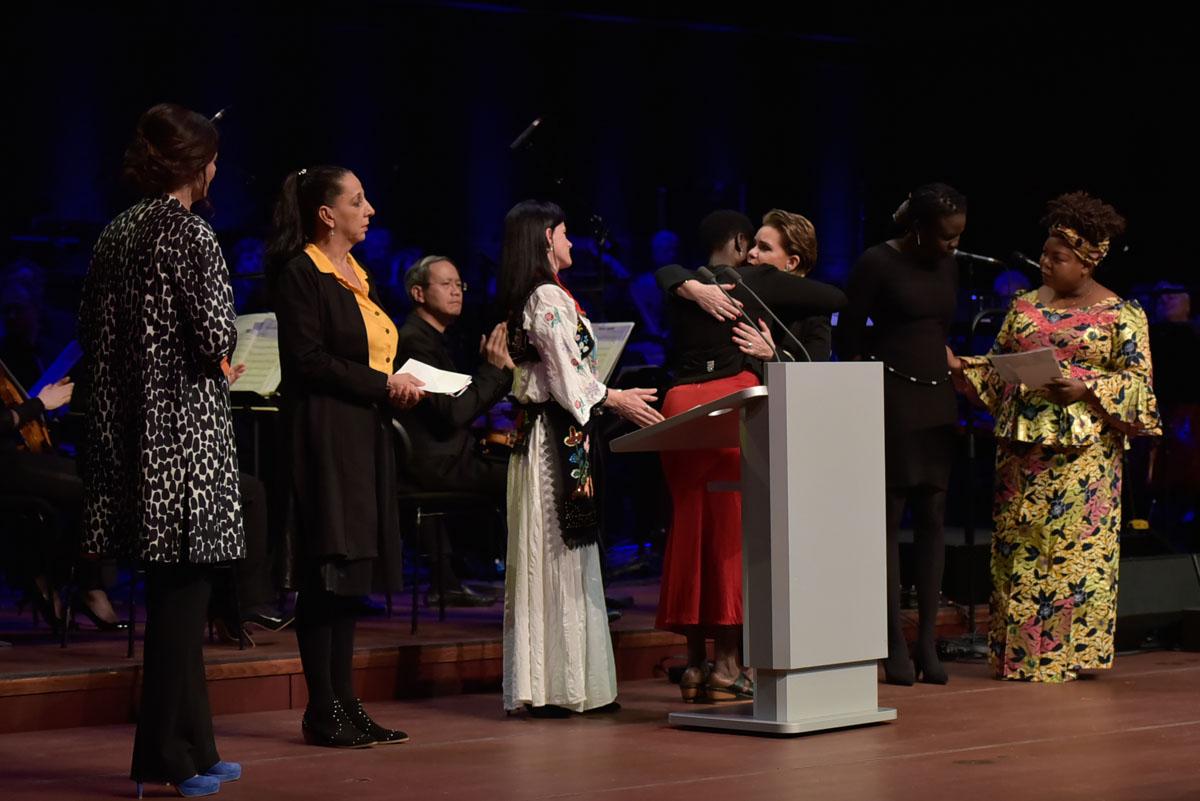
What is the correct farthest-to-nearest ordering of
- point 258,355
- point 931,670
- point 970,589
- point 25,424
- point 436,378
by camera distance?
point 970,589 → point 258,355 → point 25,424 → point 931,670 → point 436,378

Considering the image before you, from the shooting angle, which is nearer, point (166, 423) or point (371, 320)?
point (166, 423)

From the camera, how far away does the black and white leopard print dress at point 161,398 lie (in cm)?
360

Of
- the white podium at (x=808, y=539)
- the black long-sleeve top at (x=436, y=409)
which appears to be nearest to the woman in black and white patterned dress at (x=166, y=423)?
the white podium at (x=808, y=539)

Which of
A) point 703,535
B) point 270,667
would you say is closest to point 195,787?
point 270,667

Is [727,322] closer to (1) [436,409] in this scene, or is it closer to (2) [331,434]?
(2) [331,434]

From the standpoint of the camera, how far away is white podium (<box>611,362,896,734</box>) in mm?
4445

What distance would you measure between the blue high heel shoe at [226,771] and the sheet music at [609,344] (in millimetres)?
2627

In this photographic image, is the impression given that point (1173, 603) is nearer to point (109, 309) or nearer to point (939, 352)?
point (939, 352)

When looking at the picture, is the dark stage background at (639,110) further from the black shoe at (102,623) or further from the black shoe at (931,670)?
the black shoe at (931,670)

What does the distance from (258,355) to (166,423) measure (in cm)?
250

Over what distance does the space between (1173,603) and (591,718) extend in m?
2.78

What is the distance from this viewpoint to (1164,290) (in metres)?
9.08

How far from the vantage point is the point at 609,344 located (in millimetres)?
6414

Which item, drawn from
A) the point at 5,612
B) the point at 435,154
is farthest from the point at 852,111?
the point at 5,612
